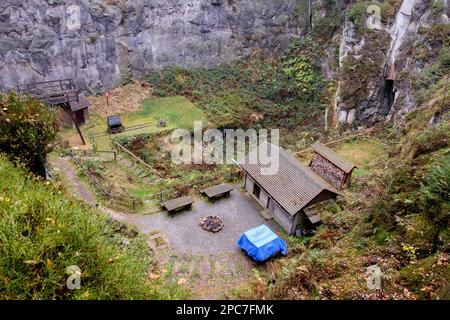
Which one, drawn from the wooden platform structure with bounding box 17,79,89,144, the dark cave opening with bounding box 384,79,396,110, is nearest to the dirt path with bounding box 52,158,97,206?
the wooden platform structure with bounding box 17,79,89,144

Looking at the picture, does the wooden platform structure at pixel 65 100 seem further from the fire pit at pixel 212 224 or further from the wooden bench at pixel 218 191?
the fire pit at pixel 212 224

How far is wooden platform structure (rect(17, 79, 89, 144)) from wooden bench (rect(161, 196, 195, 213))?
11.0 m

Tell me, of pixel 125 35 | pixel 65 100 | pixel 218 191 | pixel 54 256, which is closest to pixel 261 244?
pixel 218 191

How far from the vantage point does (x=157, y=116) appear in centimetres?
3259

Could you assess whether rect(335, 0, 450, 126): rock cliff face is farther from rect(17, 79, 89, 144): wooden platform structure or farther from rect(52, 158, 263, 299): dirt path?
rect(17, 79, 89, 144): wooden platform structure

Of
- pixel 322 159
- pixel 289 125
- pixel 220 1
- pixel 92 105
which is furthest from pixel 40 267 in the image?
pixel 220 1

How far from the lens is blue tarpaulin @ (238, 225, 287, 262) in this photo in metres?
16.5

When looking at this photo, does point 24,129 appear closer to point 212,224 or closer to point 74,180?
point 74,180

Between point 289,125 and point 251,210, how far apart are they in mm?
15892

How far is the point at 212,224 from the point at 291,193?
4.98 m

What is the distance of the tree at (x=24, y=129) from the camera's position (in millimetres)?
13078

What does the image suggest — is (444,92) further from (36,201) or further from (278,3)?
(278,3)

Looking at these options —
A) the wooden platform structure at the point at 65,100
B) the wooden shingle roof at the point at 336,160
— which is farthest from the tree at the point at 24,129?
the wooden shingle roof at the point at 336,160

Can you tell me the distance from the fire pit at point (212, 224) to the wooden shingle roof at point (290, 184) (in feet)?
11.6
